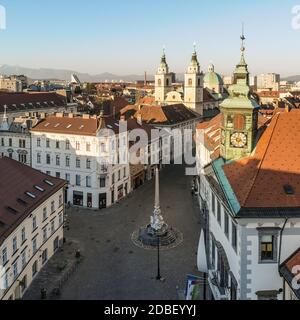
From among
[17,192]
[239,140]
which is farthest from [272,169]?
[17,192]

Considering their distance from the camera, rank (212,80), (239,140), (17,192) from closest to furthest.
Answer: (239,140)
(17,192)
(212,80)

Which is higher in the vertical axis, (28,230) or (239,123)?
(239,123)

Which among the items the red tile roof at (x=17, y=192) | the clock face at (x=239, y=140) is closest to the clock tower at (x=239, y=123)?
the clock face at (x=239, y=140)

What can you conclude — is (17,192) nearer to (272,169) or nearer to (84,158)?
(272,169)

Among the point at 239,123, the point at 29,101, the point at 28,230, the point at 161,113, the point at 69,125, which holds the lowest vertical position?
the point at 28,230

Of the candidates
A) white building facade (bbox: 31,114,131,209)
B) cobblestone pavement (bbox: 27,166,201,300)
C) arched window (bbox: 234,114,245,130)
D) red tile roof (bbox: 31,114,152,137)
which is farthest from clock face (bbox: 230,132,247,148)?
red tile roof (bbox: 31,114,152,137)
